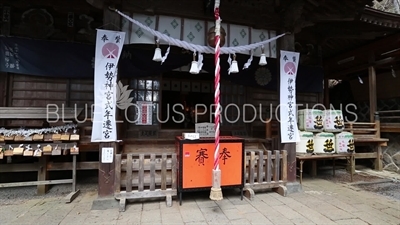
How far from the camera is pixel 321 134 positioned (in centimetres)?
568

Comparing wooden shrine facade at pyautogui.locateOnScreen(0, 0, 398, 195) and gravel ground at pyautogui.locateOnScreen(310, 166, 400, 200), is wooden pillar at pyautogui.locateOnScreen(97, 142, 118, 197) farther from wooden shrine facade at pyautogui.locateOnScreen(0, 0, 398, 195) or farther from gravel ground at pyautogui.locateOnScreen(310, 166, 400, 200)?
gravel ground at pyautogui.locateOnScreen(310, 166, 400, 200)

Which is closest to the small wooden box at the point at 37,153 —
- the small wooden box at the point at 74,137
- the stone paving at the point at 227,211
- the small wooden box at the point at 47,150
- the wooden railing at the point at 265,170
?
the small wooden box at the point at 47,150

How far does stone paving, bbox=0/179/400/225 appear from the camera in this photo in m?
3.49

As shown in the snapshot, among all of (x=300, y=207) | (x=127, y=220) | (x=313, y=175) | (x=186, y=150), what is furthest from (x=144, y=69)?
(x=313, y=175)

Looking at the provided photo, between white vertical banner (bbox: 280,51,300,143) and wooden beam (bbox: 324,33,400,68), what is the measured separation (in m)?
4.33

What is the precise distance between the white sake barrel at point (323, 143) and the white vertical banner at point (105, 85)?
4.92m

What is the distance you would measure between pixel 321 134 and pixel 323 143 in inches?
9.3

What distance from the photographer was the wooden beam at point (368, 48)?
6885 millimetres

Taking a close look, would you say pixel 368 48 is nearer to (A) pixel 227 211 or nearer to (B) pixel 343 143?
(B) pixel 343 143

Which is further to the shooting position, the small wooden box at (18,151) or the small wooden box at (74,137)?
the small wooden box at (74,137)

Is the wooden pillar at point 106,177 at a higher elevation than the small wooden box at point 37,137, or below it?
below

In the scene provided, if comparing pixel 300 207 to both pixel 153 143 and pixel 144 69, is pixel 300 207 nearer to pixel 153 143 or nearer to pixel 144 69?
pixel 153 143

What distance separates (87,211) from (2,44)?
4.46 meters

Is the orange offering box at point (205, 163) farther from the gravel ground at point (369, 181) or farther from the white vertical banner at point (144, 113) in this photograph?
the gravel ground at point (369, 181)
